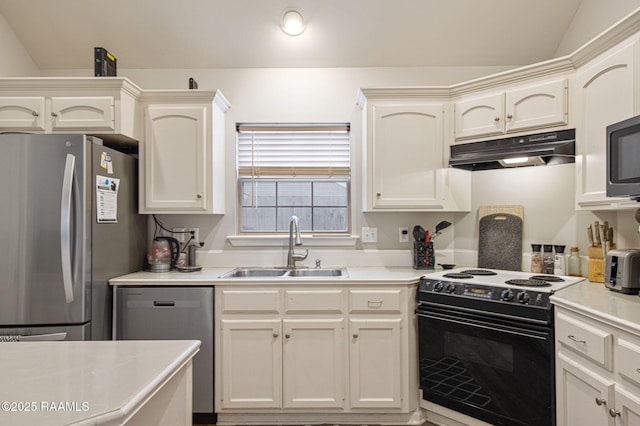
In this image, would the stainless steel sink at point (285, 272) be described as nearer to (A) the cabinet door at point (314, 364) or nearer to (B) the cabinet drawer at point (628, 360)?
(A) the cabinet door at point (314, 364)

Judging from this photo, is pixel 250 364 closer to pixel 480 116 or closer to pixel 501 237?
pixel 501 237

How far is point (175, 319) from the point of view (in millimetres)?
2391

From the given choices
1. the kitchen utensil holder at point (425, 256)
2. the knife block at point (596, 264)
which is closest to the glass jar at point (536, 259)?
the knife block at point (596, 264)

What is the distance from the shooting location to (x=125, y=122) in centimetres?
258

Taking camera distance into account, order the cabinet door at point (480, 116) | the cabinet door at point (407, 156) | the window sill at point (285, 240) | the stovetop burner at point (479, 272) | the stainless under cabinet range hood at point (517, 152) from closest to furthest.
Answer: the stainless under cabinet range hood at point (517, 152)
the cabinet door at point (480, 116)
the stovetop burner at point (479, 272)
the cabinet door at point (407, 156)
the window sill at point (285, 240)

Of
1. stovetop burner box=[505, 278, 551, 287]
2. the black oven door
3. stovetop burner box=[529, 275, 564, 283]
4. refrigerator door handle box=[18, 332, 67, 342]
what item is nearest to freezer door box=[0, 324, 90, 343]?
refrigerator door handle box=[18, 332, 67, 342]

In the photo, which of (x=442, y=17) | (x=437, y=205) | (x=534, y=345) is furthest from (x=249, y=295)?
(x=442, y=17)

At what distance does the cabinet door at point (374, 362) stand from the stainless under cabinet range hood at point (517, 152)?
1.15m

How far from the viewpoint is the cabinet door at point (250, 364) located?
2.38 metres

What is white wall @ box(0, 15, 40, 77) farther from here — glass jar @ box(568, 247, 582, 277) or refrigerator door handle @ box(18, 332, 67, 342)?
glass jar @ box(568, 247, 582, 277)

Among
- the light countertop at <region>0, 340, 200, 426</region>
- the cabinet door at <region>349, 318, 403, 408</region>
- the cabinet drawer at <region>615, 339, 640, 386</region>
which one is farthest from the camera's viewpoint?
the cabinet door at <region>349, 318, 403, 408</region>

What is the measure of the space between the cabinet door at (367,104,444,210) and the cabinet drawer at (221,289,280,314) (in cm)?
95

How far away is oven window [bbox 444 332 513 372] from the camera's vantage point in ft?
6.69

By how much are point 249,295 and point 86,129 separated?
59.5 inches
